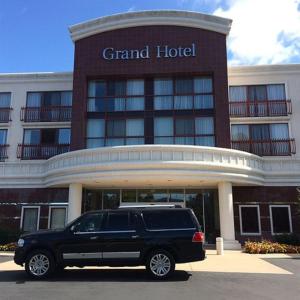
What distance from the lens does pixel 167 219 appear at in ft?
39.6

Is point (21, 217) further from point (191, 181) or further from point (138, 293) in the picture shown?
point (138, 293)

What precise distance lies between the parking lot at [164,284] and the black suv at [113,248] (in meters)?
0.43

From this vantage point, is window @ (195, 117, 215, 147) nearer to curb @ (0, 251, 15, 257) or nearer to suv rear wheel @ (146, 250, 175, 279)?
curb @ (0, 251, 15, 257)

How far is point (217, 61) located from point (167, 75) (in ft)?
10.6

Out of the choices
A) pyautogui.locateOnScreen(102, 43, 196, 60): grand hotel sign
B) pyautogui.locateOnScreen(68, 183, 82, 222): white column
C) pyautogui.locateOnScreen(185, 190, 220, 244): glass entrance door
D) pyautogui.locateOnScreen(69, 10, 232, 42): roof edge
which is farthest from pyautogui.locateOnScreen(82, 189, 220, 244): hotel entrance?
pyautogui.locateOnScreen(69, 10, 232, 42): roof edge

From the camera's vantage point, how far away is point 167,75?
26.4 m

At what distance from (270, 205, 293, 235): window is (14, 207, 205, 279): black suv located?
1365 cm

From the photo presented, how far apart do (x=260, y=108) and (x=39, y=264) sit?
20.0 meters

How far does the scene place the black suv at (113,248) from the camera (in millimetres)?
11578

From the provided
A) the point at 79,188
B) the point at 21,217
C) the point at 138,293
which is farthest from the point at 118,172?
the point at 138,293

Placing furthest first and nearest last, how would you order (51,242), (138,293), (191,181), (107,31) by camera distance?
(107,31), (191,181), (51,242), (138,293)

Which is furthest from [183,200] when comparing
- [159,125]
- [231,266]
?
[231,266]

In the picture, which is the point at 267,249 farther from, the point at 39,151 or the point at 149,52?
the point at 39,151

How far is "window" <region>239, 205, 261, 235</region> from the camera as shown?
24.1m
